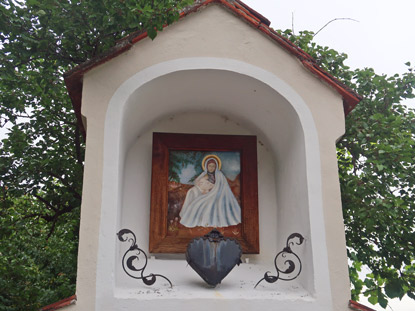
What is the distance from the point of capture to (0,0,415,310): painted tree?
4.45 metres

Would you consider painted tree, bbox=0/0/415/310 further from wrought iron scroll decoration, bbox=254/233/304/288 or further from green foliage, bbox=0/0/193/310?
wrought iron scroll decoration, bbox=254/233/304/288

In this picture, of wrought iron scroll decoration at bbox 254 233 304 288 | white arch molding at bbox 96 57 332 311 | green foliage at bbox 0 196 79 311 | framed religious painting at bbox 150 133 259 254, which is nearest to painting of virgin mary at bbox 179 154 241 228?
framed religious painting at bbox 150 133 259 254

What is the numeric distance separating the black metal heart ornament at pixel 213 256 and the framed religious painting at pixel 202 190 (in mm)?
638

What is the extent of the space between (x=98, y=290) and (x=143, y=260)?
105cm

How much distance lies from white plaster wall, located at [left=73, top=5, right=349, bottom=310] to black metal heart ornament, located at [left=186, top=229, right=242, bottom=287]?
0.86 ft

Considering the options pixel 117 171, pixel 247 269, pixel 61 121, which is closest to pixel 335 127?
pixel 247 269

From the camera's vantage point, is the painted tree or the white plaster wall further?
the painted tree

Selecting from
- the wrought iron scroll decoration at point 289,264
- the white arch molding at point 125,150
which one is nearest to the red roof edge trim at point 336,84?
the white arch molding at point 125,150

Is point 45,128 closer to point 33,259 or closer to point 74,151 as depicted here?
point 74,151

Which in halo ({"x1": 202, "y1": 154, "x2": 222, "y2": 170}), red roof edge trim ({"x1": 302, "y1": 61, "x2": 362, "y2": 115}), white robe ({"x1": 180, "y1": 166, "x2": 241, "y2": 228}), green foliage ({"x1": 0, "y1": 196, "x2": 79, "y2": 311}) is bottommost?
green foliage ({"x1": 0, "y1": 196, "x2": 79, "y2": 311})

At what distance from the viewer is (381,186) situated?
5.06 m

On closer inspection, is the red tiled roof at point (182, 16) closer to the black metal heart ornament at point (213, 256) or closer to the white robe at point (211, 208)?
the white robe at point (211, 208)

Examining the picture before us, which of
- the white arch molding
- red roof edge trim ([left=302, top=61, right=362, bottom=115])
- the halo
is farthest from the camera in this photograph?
the halo

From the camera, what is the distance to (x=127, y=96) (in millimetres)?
4172
